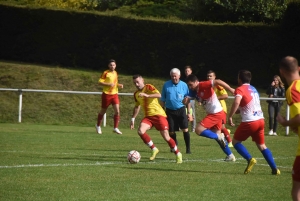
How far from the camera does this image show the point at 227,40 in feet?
109

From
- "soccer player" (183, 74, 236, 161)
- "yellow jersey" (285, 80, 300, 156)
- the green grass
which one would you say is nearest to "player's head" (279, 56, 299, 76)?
"yellow jersey" (285, 80, 300, 156)

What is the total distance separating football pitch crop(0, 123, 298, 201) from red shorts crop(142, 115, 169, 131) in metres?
0.73

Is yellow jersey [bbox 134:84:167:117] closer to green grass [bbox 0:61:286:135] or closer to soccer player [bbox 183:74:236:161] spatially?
soccer player [bbox 183:74:236:161]

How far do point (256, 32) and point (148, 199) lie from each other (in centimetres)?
2440

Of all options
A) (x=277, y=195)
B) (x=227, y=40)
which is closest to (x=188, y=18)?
(x=227, y=40)

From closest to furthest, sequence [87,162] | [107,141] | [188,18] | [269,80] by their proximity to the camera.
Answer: [87,162], [107,141], [269,80], [188,18]

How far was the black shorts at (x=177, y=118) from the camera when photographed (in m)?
17.9

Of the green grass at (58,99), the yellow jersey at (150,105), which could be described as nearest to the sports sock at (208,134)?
the yellow jersey at (150,105)

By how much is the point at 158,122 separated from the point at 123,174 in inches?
121

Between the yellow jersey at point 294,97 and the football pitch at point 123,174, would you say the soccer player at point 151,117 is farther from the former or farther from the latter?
the yellow jersey at point 294,97

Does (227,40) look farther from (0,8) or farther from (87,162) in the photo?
(87,162)

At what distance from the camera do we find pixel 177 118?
18.0 m

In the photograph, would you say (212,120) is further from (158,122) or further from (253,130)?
(253,130)

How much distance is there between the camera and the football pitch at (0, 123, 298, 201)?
10203mm
